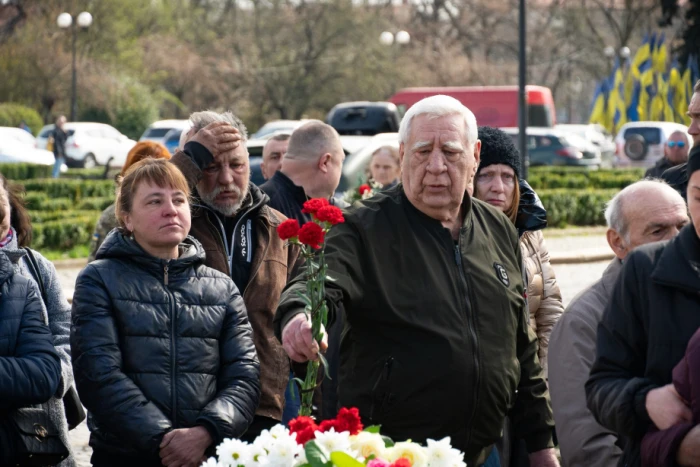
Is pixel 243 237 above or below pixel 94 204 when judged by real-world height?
above

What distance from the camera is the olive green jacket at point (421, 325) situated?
3.62 m

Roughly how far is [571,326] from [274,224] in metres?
1.51

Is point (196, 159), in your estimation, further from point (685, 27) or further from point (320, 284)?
point (685, 27)

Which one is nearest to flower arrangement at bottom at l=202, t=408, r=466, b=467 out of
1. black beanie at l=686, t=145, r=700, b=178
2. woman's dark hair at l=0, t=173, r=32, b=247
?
black beanie at l=686, t=145, r=700, b=178

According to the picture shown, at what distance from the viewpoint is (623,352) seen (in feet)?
10.3

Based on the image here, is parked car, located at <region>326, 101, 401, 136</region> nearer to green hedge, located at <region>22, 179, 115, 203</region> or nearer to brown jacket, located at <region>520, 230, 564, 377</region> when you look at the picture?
green hedge, located at <region>22, 179, 115, 203</region>

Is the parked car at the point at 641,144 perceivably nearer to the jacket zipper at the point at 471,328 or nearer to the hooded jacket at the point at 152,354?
the hooded jacket at the point at 152,354

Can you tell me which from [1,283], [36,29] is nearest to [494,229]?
[1,283]

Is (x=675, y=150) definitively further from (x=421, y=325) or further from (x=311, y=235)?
(x=311, y=235)

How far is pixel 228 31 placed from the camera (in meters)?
56.1

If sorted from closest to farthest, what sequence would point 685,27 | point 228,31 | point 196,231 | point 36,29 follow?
point 196,231, point 685,27, point 36,29, point 228,31

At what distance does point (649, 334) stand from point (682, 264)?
205 mm

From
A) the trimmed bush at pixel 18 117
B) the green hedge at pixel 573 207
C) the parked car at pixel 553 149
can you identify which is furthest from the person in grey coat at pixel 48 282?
the trimmed bush at pixel 18 117

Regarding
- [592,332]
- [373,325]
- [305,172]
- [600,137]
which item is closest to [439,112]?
[373,325]
